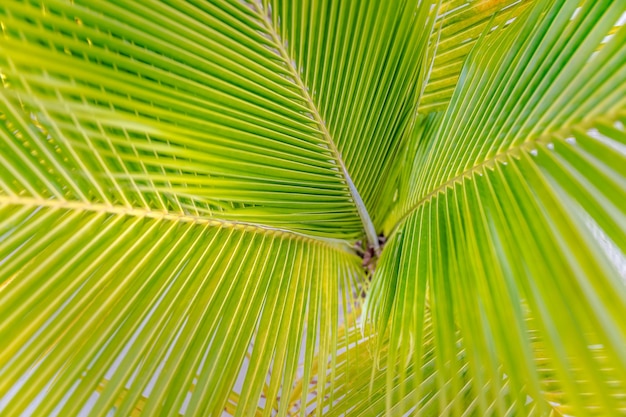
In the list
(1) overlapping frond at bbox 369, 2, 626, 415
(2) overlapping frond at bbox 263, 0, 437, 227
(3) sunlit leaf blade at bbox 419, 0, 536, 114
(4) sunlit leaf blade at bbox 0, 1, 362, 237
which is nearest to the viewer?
(1) overlapping frond at bbox 369, 2, 626, 415

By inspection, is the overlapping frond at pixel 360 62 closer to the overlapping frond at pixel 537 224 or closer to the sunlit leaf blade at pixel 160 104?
the sunlit leaf blade at pixel 160 104

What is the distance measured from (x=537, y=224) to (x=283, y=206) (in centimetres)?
43

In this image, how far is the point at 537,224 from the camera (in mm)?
354

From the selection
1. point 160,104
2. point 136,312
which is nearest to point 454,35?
point 160,104

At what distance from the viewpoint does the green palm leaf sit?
0.34 metres

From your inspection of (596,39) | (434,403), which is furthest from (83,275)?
(596,39)

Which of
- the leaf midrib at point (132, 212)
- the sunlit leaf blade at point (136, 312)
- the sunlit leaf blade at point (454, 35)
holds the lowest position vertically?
the sunlit leaf blade at point (136, 312)

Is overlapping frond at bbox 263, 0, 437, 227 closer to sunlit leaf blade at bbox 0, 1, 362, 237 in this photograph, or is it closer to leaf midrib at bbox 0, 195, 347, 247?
sunlit leaf blade at bbox 0, 1, 362, 237

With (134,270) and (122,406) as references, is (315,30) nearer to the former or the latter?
(134,270)

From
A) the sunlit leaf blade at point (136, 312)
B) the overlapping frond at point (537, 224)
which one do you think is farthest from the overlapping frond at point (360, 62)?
the sunlit leaf blade at point (136, 312)

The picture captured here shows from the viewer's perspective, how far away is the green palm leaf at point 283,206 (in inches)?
13.5

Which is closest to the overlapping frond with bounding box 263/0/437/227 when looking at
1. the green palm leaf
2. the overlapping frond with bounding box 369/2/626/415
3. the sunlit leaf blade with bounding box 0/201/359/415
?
the green palm leaf

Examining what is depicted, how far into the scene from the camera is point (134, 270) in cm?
51

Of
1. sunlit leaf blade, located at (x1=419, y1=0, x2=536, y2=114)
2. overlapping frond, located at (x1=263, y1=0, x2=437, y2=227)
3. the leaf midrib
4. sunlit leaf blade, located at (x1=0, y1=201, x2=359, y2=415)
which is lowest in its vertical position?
sunlit leaf blade, located at (x1=0, y1=201, x2=359, y2=415)
